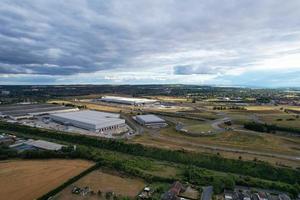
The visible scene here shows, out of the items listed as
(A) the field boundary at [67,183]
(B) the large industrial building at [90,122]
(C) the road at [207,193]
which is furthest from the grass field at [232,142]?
(A) the field boundary at [67,183]

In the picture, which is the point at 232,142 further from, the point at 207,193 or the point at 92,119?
the point at 92,119

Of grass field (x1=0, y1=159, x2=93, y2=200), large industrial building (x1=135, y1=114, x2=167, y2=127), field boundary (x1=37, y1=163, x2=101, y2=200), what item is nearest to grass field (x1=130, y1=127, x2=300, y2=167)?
large industrial building (x1=135, y1=114, x2=167, y2=127)

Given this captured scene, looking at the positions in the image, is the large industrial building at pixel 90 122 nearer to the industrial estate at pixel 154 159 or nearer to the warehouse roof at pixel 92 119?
the warehouse roof at pixel 92 119

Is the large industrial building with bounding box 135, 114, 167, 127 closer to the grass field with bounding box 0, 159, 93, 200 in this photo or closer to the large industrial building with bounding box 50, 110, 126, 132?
the large industrial building with bounding box 50, 110, 126, 132

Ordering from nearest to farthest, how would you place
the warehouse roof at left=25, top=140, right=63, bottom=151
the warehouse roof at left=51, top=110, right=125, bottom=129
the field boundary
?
1. the field boundary
2. the warehouse roof at left=25, top=140, right=63, bottom=151
3. the warehouse roof at left=51, top=110, right=125, bottom=129

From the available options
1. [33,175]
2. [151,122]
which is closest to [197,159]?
[33,175]

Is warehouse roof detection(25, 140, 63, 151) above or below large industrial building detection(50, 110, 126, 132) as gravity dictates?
below

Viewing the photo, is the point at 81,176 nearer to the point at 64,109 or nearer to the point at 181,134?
the point at 181,134
